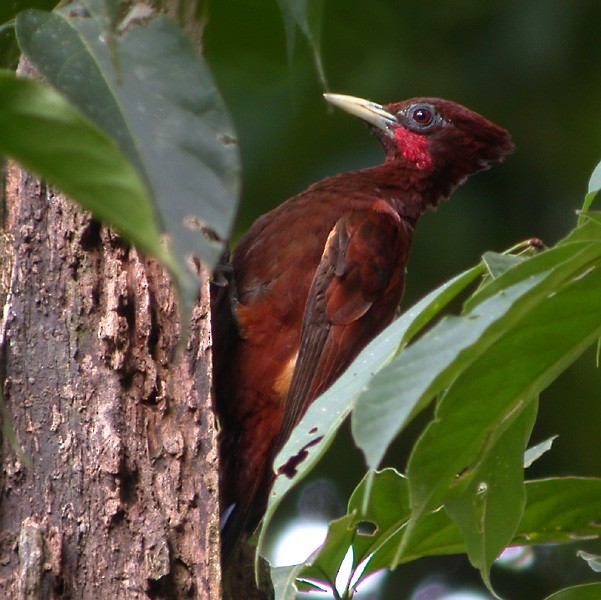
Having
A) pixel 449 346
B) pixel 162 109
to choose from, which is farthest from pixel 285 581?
pixel 162 109

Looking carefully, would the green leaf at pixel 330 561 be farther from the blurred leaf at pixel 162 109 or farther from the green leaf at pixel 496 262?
the blurred leaf at pixel 162 109

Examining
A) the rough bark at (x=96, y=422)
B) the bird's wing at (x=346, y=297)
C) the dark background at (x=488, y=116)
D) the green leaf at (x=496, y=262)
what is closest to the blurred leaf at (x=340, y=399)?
the green leaf at (x=496, y=262)

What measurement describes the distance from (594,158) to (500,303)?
458 cm

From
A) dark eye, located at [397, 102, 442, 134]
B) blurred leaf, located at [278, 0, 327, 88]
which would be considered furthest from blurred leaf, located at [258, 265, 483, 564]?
dark eye, located at [397, 102, 442, 134]

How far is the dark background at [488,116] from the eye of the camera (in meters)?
5.42

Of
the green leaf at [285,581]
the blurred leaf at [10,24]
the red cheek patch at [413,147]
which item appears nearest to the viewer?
the blurred leaf at [10,24]

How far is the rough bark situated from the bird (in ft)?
3.06

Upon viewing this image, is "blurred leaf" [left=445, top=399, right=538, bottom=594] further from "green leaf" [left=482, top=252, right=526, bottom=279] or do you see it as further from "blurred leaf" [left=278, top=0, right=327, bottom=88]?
"blurred leaf" [left=278, top=0, right=327, bottom=88]

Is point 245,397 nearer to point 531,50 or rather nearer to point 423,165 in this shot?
point 423,165

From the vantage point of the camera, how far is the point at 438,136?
4262 mm

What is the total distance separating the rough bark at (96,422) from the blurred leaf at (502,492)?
2.18ft

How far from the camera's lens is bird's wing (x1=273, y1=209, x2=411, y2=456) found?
10.9ft

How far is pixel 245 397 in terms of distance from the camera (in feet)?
11.0

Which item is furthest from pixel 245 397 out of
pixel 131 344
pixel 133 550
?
pixel 133 550
